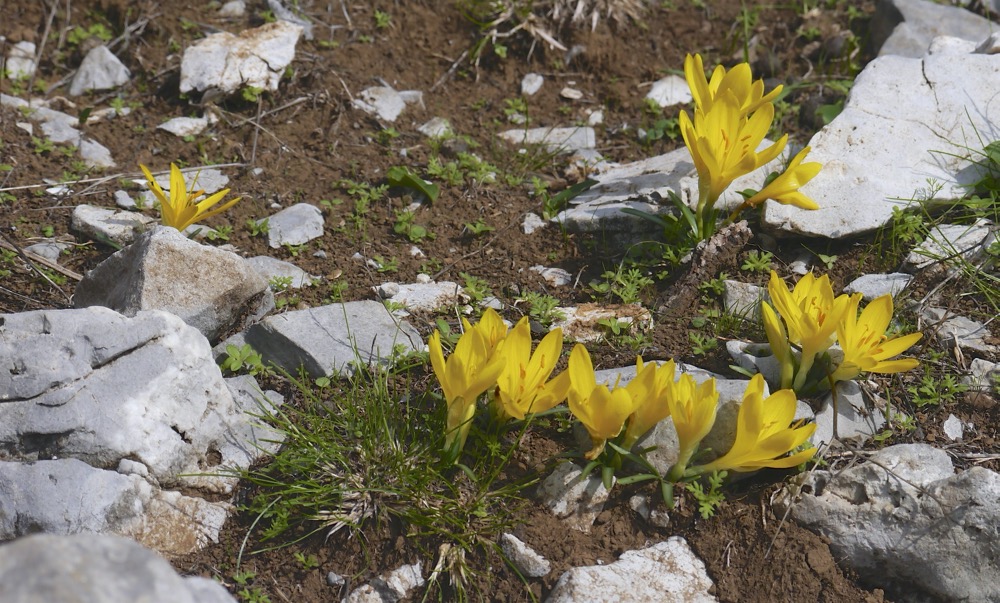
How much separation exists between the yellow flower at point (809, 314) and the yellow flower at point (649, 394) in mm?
513

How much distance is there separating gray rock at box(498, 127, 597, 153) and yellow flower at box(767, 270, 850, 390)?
1.81 m

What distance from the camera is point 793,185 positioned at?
11.2 ft

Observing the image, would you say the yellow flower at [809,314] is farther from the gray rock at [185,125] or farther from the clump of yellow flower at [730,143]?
the gray rock at [185,125]

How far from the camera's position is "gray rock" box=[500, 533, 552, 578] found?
2.55 m

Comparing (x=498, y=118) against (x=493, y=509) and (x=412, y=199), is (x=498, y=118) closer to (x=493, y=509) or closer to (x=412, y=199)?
(x=412, y=199)

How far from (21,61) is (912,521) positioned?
4.64 metres

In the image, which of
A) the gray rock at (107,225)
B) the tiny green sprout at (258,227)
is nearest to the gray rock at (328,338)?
the tiny green sprout at (258,227)

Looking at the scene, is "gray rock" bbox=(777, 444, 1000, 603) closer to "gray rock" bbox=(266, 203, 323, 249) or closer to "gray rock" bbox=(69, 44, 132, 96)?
"gray rock" bbox=(266, 203, 323, 249)

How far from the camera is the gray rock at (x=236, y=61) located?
4.46 m

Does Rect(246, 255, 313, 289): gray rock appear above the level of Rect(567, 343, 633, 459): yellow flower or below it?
below

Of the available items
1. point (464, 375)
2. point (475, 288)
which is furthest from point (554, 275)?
point (464, 375)

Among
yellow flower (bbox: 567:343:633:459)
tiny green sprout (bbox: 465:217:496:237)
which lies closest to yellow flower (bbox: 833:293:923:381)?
yellow flower (bbox: 567:343:633:459)

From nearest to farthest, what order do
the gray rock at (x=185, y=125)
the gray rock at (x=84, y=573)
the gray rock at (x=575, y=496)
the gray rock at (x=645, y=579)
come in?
the gray rock at (x=84, y=573), the gray rock at (x=645, y=579), the gray rock at (x=575, y=496), the gray rock at (x=185, y=125)

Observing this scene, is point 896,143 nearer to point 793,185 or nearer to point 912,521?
point 793,185
